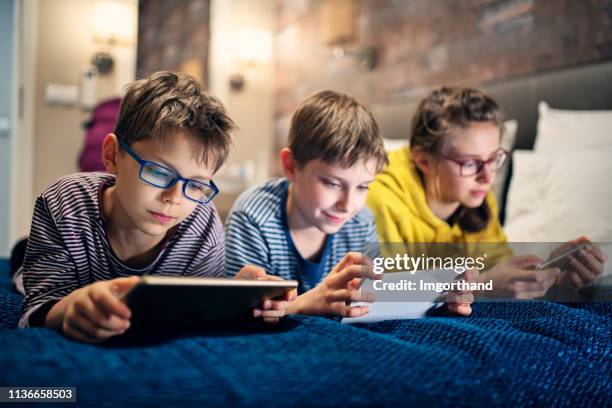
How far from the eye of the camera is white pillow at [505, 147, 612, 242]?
1.42 m

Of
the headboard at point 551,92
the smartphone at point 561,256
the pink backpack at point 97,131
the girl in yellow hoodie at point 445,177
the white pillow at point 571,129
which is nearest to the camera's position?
the smartphone at point 561,256

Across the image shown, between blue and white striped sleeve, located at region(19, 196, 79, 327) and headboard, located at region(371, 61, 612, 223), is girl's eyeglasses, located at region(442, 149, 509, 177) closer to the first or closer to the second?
headboard, located at region(371, 61, 612, 223)

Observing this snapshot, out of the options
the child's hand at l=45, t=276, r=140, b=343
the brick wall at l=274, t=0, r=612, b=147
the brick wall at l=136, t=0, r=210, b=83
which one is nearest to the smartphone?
the child's hand at l=45, t=276, r=140, b=343

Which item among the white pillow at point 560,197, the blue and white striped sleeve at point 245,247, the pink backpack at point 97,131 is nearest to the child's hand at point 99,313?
the blue and white striped sleeve at point 245,247

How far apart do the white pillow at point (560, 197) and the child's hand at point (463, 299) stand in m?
0.52

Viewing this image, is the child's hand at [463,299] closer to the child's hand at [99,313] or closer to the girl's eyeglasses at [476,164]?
the girl's eyeglasses at [476,164]

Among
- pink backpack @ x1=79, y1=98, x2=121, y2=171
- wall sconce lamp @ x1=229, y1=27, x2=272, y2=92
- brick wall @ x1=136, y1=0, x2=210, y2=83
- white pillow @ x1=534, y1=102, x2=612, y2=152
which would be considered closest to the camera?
white pillow @ x1=534, y1=102, x2=612, y2=152

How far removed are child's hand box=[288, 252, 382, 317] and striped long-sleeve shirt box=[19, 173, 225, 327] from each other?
296 millimetres

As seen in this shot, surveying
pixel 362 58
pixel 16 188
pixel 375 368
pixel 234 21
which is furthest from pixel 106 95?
pixel 375 368

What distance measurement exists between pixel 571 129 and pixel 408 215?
0.62m

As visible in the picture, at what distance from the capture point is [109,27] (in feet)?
11.1

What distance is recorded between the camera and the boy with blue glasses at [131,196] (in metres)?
0.94

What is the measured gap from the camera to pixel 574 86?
1815mm

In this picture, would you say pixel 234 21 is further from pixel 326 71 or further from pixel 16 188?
pixel 16 188
